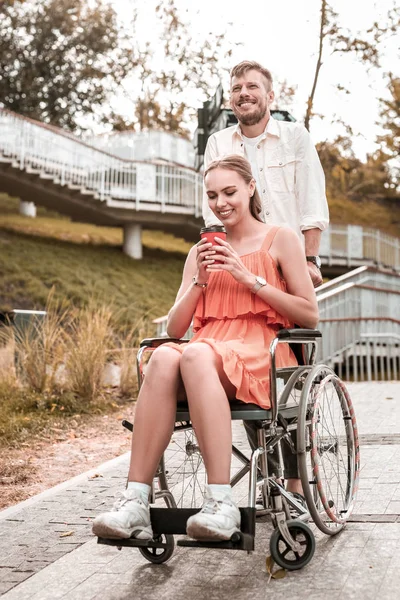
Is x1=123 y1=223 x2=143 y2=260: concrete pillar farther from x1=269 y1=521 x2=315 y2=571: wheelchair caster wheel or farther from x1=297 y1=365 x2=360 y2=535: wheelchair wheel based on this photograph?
x1=269 y1=521 x2=315 y2=571: wheelchair caster wheel

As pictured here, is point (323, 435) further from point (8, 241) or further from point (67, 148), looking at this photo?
point (67, 148)

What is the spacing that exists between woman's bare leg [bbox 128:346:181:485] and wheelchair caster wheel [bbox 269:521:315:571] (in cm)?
50

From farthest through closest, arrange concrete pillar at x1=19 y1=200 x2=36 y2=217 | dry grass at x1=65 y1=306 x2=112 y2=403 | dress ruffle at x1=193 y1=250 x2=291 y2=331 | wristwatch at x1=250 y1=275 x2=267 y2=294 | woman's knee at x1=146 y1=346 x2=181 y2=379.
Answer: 1. concrete pillar at x1=19 y1=200 x2=36 y2=217
2. dry grass at x1=65 y1=306 x2=112 y2=403
3. dress ruffle at x1=193 y1=250 x2=291 y2=331
4. wristwatch at x1=250 y1=275 x2=267 y2=294
5. woman's knee at x1=146 y1=346 x2=181 y2=379

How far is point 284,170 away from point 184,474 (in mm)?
1653

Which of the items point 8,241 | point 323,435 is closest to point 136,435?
point 323,435

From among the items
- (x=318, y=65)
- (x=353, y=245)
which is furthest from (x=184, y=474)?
(x=353, y=245)

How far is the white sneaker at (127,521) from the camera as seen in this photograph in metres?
2.84

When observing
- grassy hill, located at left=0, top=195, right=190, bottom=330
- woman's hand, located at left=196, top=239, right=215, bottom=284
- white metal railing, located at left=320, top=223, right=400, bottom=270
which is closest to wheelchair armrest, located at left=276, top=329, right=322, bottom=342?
Result: woman's hand, located at left=196, top=239, right=215, bottom=284

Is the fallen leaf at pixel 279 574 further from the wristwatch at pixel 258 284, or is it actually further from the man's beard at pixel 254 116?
the man's beard at pixel 254 116

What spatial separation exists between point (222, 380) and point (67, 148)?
21.0m

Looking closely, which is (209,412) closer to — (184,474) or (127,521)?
(127,521)

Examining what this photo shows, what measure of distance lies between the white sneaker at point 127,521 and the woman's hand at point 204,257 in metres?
0.92

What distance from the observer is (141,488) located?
3012 mm

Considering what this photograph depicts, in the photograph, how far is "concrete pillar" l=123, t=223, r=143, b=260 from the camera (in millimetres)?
24375
